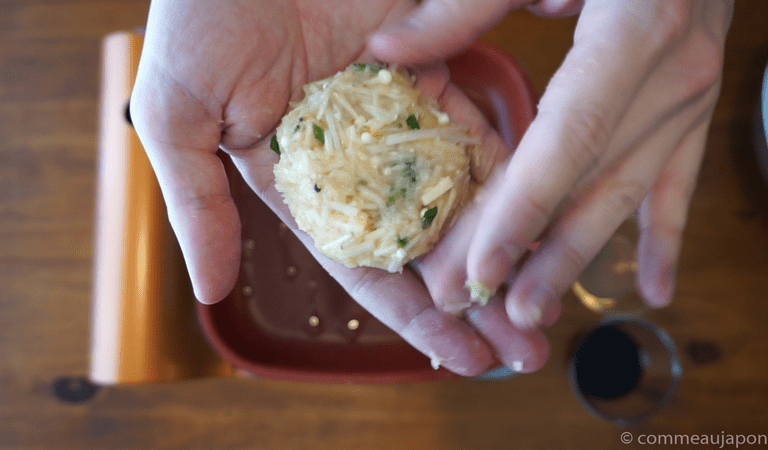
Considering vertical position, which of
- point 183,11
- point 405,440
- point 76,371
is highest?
point 183,11

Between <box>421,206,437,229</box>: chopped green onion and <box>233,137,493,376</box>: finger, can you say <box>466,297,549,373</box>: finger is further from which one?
<box>421,206,437,229</box>: chopped green onion

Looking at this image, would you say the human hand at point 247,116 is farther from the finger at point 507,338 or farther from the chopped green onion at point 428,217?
the chopped green onion at point 428,217

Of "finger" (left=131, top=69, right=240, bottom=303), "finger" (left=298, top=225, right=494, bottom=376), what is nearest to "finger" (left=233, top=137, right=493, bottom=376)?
"finger" (left=298, top=225, right=494, bottom=376)

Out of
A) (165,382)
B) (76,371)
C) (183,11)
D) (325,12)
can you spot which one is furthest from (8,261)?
(325,12)

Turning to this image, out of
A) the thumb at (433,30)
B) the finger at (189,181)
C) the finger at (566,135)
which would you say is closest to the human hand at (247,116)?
the finger at (189,181)

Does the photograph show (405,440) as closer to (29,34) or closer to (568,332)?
Result: (568,332)

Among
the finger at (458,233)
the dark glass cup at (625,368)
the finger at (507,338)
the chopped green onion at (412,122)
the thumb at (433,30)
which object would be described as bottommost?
the dark glass cup at (625,368)

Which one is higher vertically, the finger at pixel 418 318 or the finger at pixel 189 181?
the finger at pixel 189 181
